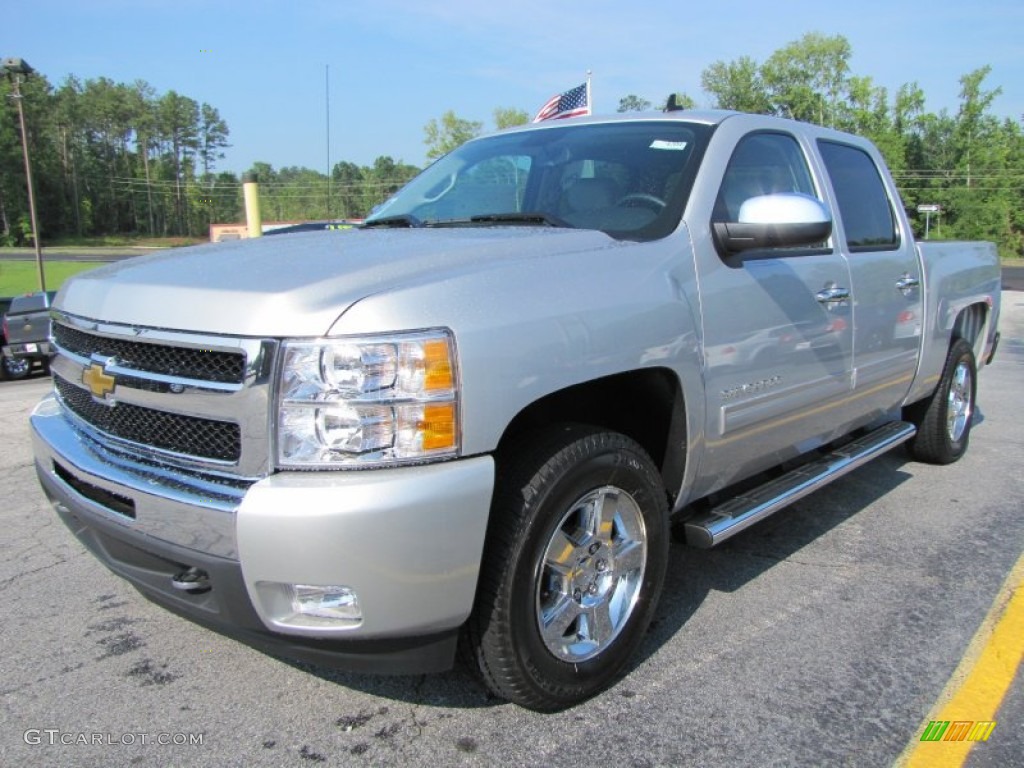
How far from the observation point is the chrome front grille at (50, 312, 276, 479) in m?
2.00

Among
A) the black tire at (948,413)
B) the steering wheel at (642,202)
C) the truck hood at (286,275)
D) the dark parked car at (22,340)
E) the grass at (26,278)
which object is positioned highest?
the steering wheel at (642,202)

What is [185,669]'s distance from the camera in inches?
107

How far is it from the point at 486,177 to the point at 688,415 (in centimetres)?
155

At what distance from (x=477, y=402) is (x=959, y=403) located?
4.55 metres

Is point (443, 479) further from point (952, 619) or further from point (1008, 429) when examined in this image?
point (1008, 429)

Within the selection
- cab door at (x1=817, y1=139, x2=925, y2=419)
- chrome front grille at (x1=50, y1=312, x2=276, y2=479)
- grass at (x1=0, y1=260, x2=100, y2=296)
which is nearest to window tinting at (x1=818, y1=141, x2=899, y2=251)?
cab door at (x1=817, y1=139, x2=925, y2=419)

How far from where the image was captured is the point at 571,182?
3.31m

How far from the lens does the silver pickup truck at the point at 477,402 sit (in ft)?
6.47

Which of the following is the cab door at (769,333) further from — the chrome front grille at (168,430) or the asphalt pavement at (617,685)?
the chrome front grille at (168,430)

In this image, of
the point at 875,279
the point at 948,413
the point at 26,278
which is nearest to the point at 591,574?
the point at 875,279

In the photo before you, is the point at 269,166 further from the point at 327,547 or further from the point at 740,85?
the point at 327,547

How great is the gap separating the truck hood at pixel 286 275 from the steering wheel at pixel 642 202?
13.0 inches

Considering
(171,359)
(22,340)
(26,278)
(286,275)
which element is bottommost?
(26,278)

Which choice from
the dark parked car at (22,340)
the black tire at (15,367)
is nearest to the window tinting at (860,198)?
the dark parked car at (22,340)
